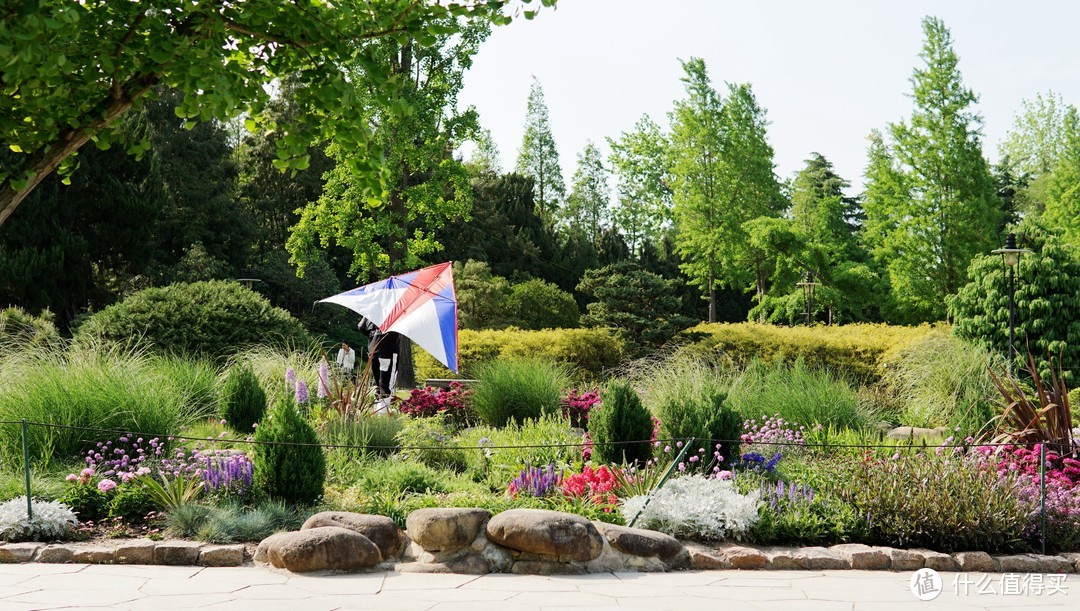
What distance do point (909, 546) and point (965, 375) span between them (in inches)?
200

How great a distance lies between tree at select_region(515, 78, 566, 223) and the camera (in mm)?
41438

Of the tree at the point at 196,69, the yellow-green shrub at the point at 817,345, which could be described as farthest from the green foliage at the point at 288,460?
the yellow-green shrub at the point at 817,345

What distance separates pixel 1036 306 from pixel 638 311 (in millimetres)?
6297

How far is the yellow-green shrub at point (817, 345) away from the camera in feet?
44.4

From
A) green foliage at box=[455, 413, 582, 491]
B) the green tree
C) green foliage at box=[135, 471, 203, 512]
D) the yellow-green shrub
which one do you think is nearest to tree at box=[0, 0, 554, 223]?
green foliage at box=[135, 471, 203, 512]

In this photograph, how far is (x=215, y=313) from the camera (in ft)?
44.9

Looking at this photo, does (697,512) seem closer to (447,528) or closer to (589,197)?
(447,528)

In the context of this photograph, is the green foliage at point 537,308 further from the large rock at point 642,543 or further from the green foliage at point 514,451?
the large rock at point 642,543

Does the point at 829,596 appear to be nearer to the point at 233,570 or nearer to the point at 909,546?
the point at 909,546

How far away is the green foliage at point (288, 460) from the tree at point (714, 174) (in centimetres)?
2017

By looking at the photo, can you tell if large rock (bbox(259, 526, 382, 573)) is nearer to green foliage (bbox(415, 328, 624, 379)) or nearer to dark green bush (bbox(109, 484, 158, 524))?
dark green bush (bbox(109, 484, 158, 524))

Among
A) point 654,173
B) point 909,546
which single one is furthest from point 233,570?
point 654,173

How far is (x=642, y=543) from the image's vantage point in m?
5.88

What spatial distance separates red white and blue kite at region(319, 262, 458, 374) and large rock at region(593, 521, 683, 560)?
13.4 feet
